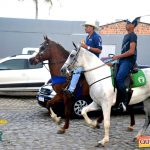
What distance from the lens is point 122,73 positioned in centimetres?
872

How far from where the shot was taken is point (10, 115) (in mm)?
13180

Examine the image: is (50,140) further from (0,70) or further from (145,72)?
(0,70)

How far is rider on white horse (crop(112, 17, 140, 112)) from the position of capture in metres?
8.68

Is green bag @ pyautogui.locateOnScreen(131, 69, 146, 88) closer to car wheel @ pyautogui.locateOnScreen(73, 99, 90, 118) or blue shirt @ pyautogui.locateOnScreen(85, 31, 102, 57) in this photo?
blue shirt @ pyautogui.locateOnScreen(85, 31, 102, 57)

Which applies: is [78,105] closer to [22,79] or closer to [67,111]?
[67,111]

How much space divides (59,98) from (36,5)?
3514 cm

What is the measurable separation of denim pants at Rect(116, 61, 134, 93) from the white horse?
16cm

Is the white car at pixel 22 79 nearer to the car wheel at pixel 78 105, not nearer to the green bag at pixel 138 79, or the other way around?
the car wheel at pixel 78 105

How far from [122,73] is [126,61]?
1.04ft

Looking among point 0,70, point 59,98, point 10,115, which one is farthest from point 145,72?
point 0,70

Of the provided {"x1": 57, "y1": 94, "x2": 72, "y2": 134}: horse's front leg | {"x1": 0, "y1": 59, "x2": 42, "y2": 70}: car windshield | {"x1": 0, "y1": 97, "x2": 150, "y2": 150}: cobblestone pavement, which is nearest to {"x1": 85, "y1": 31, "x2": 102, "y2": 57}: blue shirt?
{"x1": 57, "y1": 94, "x2": 72, "y2": 134}: horse's front leg

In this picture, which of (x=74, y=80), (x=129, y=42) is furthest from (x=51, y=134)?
(x=129, y=42)

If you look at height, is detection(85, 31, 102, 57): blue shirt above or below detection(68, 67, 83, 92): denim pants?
above

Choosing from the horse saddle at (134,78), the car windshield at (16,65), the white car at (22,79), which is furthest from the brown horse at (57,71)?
the car windshield at (16,65)
